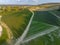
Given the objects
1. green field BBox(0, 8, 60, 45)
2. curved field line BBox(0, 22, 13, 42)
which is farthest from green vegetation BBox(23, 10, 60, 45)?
curved field line BBox(0, 22, 13, 42)

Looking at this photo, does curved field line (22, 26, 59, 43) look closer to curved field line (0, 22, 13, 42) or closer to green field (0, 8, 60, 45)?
green field (0, 8, 60, 45)

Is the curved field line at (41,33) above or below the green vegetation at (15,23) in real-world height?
below

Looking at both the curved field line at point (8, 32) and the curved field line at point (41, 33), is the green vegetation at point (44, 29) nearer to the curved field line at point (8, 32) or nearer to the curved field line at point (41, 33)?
the curved field line at point (41, 33)

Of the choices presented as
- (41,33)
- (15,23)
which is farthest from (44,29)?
(15,23)

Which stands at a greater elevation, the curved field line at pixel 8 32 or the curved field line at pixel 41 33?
the curved field line at pixel 8 32

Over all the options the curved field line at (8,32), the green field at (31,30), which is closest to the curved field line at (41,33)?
the green field at (31,30)

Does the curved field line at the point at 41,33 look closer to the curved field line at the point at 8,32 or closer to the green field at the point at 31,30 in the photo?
the green field at the point at 31,30

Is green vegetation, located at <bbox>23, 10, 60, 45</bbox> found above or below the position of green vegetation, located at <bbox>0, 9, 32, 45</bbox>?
below

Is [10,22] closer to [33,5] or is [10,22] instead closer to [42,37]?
[42,37]

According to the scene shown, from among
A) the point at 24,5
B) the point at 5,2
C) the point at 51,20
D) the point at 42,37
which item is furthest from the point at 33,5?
the point at 42,37

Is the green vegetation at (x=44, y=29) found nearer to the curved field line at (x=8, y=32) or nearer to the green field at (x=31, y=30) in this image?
the green field at (x=31, y=30)

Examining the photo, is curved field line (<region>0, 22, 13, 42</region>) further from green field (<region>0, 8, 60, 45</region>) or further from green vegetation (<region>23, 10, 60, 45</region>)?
green vegetation (<region>23, 10, 60, 45</region>)

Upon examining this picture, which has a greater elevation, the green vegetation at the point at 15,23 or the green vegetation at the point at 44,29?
the green vegetation at the point at 15,23
